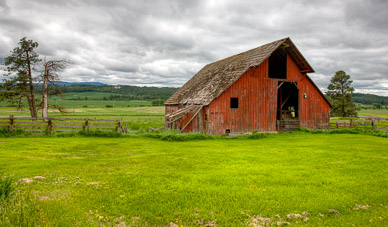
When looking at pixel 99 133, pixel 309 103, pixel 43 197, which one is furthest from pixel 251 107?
pixel 43 197

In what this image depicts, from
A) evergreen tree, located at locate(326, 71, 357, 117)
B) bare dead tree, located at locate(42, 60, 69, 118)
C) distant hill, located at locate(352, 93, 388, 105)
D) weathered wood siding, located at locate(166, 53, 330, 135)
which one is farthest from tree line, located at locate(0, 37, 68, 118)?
distant hill, located at locate(352, 93, 388, 105)

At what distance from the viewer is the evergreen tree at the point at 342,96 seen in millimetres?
47188

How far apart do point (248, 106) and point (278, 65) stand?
6523 millimetres

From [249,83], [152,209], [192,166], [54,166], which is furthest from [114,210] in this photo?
[249,83]

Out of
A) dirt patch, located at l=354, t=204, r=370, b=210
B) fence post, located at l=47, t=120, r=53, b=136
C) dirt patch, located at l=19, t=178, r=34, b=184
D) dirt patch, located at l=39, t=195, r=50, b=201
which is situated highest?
fence post, located at l=47, t=120, r=53, b=136

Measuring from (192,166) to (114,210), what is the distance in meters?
4.32

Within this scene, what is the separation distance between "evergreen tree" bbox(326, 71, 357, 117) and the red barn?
2604 cm

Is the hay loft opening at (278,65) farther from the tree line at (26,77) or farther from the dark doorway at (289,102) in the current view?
the tree line at (26,77)

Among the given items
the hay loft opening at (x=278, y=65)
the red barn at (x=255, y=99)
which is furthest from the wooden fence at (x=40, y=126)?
the hay loft opening at (x=278, y=65)

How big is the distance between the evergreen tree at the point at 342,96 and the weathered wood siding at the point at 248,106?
3200 cm

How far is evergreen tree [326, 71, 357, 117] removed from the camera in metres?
47.2

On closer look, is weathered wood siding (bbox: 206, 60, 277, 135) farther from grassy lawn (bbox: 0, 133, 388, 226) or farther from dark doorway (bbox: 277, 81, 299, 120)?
grassy lawn (bbox: 0, 133, 388, 226)

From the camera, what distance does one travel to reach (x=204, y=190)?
20.9ft

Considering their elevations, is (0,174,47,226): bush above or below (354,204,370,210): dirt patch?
above
